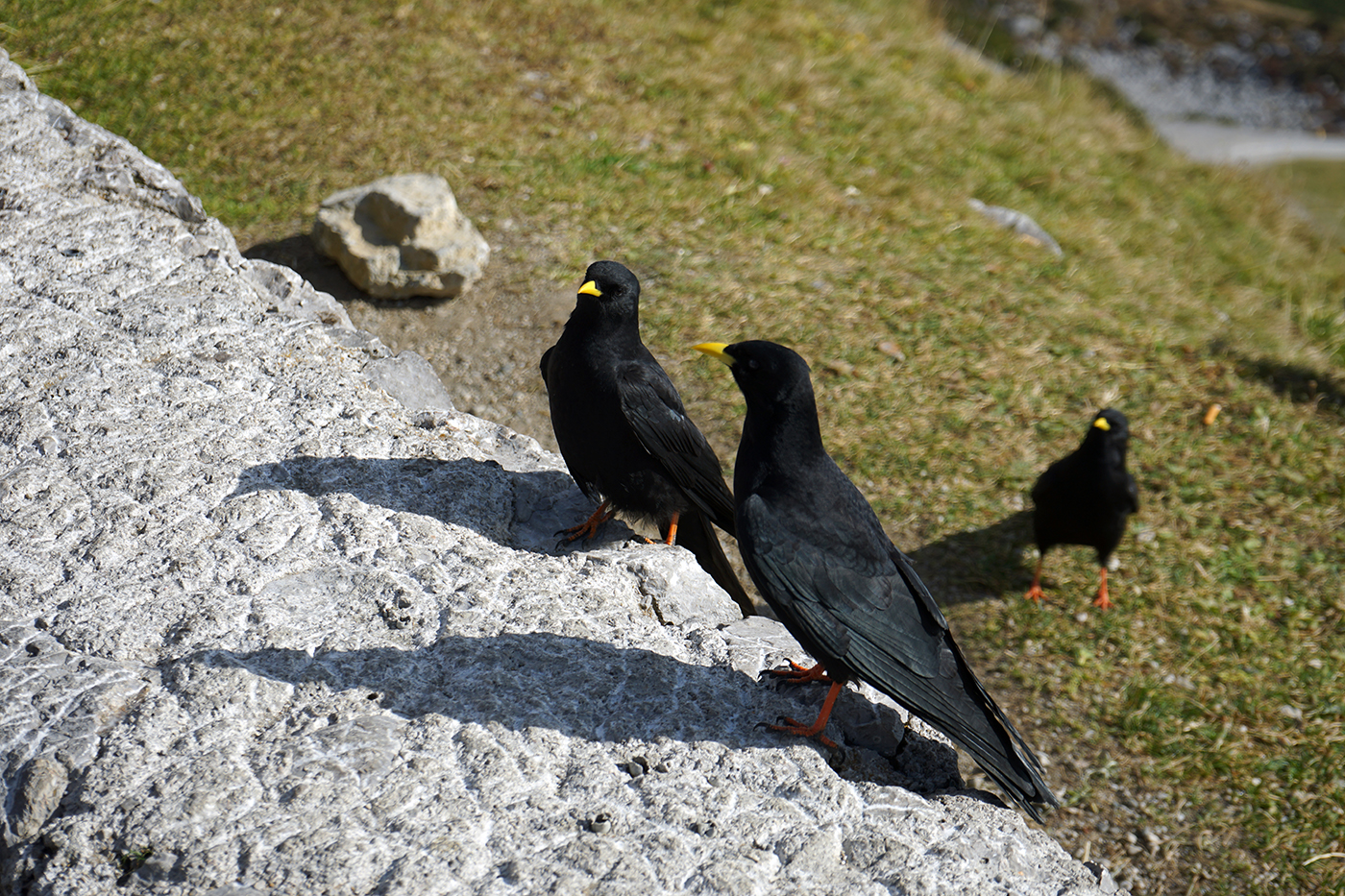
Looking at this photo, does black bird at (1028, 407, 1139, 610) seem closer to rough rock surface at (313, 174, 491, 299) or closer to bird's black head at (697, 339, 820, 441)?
bird's black head at (697, 339, 820, 441)

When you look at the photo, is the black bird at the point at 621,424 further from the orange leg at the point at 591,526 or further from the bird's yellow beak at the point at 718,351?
the bird's yellow beak at the point at 718,351

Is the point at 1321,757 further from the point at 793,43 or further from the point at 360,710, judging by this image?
the point at 793,43

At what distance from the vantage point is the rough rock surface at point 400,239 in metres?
5.76

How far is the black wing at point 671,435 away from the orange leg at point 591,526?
0.84 ft

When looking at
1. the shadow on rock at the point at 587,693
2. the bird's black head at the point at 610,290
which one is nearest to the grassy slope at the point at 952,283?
the shadow on rock at the point at 587,693

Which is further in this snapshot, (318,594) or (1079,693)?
(1079,693)

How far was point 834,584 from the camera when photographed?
9.00 ft

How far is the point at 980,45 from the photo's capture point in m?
11.9

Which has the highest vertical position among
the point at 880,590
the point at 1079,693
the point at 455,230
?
the point at 880,590

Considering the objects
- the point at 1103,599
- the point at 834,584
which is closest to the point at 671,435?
the point at 834,584

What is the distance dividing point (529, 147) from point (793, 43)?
383 centimetres

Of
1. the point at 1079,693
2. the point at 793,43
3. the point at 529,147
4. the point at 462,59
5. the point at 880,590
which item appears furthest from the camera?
the point at 793,43

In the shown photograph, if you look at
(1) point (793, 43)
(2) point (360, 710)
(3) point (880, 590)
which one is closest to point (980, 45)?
(1) point (793, 43)

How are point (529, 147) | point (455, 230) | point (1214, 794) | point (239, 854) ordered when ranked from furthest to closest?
1. point (529, 147)
2. point (455, 230)
3. point (1214, 794)
4. point (239, 854)
